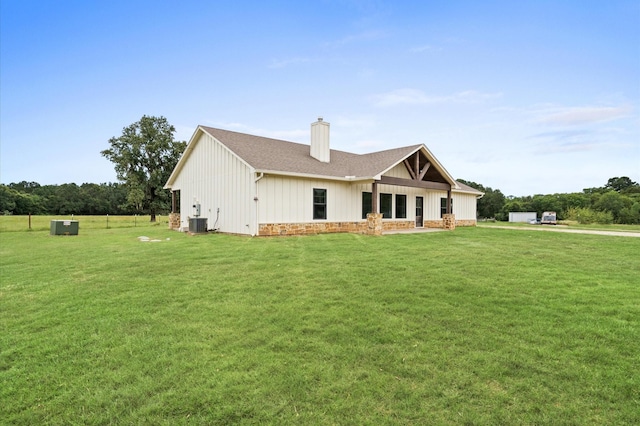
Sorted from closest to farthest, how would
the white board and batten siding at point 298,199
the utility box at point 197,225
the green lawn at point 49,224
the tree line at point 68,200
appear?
the white board and batten siding at point 298,199
the utility box at point 197,225
the green lawn at point 49,224
the tree line at point 68,200

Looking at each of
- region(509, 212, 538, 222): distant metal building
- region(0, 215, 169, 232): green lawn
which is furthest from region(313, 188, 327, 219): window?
region(509, 212, 538, 222): distant metal building

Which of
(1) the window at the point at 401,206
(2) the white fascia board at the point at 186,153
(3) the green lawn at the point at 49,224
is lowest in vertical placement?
(3) the green lawn at the point at 49,224

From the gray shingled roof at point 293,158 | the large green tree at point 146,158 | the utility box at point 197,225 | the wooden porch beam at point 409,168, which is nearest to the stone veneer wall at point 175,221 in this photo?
the utility box at point 197,225

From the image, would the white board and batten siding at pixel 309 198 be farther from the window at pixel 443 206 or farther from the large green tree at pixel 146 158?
the large green tree at pixel 146 158

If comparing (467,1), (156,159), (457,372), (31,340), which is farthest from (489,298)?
(156,159)

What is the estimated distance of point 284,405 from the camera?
2350 mm

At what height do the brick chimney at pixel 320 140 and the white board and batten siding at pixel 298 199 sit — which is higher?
the brick chimney at pixel 320 140

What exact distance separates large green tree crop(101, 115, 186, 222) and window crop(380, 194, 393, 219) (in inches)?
1001

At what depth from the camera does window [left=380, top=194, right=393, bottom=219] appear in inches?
682

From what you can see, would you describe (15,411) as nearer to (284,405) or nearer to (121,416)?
(121,416)

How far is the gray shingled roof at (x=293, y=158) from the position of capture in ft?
45.5

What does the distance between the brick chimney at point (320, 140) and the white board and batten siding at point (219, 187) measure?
4.78 meters

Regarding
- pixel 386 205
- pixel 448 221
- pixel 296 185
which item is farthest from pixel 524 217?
pixel 296 185

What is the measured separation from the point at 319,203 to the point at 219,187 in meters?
4.74
